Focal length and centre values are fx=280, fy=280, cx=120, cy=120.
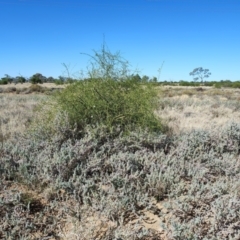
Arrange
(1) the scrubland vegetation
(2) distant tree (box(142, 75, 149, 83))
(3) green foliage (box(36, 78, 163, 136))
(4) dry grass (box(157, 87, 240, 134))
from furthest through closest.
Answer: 1. (4) dry grass (box(157, 87, 240, 134))
2. (2) distant tree (box(142, 75, 149, 83))
3. (3) green foliage (box(36, 78, 163, 136))
4. (1) the scrubland vegetation

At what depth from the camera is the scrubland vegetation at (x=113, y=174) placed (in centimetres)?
312

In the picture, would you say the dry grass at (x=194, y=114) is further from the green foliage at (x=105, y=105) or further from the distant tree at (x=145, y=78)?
the green foliage at (x=105, y=105)

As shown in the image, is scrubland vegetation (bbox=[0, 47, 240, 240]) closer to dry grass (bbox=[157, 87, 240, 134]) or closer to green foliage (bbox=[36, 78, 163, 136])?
green foliage (bbox=[36, 78, 163, 136])

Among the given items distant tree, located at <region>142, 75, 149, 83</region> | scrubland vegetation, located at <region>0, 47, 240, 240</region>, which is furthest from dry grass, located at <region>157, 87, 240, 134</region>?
scrubland vegetation, located at <region>0, 47, 240, 240</region>

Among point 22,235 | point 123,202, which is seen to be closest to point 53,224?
point 22,235

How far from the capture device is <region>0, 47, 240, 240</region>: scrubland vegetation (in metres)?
3.12

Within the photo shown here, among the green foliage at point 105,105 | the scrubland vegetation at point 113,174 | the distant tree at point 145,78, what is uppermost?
the distant tree at point 145,78

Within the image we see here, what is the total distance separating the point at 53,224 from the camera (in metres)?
3.19

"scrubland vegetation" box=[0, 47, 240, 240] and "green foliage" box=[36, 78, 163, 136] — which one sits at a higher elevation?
"green foliage" box=[36, 78, 163, 136]

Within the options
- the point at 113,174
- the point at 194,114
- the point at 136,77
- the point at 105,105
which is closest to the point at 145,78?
the point at 136,77

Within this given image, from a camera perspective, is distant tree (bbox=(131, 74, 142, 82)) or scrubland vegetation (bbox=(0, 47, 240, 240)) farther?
distant tree (bbox=(131, 74, 142, 82))

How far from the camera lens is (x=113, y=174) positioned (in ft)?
13.6

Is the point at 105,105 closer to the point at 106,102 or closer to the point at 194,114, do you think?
the point at 106,102

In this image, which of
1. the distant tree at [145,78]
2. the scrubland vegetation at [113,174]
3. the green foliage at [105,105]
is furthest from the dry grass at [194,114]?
the scrubland vegetation at [113,174]
